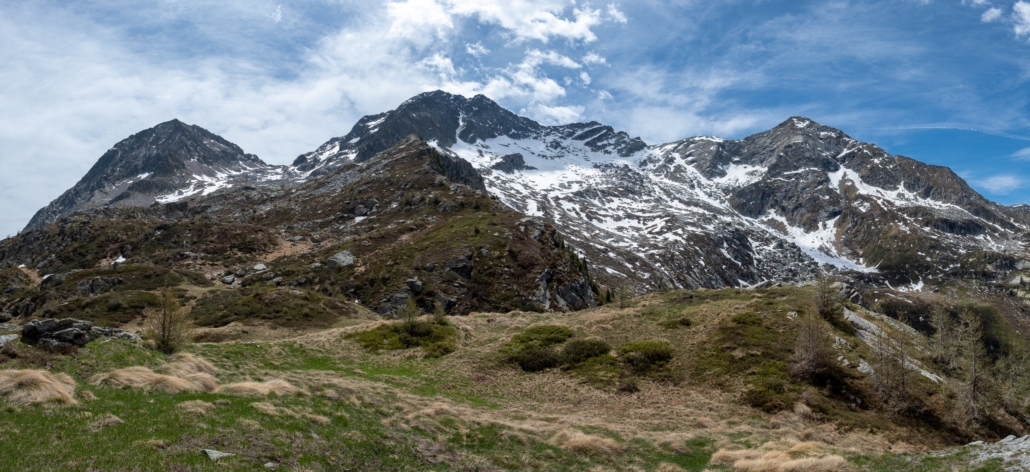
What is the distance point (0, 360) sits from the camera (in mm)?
18562

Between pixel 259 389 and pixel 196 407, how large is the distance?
14.6 ft

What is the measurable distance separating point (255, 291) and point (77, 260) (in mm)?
62402

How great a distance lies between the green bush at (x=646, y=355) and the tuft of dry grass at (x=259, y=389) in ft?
77.7

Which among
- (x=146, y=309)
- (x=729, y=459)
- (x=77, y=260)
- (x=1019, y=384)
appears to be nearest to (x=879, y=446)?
(x=729, y=459)

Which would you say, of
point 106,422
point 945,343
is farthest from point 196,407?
point 945,343

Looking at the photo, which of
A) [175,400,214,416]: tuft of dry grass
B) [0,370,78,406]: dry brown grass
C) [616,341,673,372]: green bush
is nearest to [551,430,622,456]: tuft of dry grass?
[175,400,214,416]: tuft of dry grass

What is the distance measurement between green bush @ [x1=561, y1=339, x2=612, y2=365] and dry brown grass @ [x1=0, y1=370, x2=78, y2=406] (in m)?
29.3

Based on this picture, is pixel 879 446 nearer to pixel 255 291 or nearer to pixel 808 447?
pixel 808 447

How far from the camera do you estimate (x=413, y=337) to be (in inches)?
1709

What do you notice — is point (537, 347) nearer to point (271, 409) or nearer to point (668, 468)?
point (668, 468)

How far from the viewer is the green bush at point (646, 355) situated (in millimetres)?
36406

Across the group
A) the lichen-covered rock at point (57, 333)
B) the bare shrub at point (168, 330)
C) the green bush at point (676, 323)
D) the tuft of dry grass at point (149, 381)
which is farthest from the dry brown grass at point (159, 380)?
the green bush at point (676, 323)

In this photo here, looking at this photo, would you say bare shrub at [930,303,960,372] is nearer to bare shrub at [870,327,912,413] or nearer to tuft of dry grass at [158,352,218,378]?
bare shrub at [870,327,912,413]

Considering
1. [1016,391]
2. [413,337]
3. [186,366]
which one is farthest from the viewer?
[413,337]
